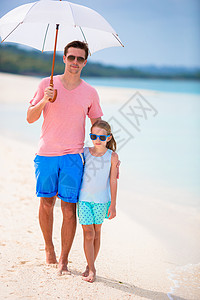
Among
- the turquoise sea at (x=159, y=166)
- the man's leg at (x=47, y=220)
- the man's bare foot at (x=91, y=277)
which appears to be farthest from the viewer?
the turquoise sea at (x=159, y=166)

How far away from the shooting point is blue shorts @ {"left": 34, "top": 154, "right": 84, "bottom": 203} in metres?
2.58

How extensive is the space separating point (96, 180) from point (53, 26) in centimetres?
125

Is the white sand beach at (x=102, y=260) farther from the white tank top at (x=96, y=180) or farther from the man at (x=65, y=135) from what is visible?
the white tank top at (x=96, y=180)

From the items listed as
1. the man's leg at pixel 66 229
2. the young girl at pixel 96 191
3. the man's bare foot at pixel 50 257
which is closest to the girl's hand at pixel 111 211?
the young girl at pixel 96 191

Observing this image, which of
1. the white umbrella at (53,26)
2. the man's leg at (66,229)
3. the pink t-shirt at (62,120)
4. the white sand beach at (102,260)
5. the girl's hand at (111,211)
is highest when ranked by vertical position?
the white umbrella at (53,26)

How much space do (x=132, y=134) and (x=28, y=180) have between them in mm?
4754

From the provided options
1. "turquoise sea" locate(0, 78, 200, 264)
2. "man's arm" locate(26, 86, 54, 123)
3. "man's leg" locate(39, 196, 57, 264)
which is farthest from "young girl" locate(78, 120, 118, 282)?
"turquoise sea" locate(0, 78, 200, 264)

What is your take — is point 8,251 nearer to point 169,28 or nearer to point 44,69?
point 44,69

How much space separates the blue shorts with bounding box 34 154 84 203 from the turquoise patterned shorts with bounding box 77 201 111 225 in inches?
2.8

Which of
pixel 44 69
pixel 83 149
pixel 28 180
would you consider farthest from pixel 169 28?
pixel 83 149

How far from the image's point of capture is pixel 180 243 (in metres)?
3.72

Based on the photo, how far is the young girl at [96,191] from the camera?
257cm

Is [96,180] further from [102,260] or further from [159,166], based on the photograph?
[159,166]

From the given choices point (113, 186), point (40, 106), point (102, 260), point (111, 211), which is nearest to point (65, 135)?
point (40, 106)
